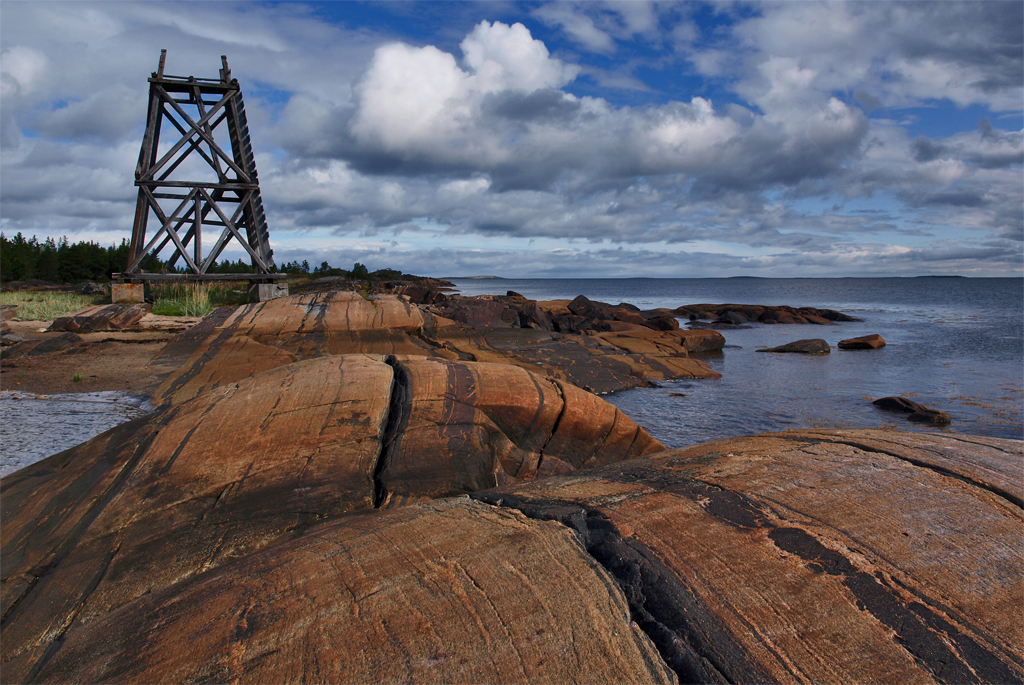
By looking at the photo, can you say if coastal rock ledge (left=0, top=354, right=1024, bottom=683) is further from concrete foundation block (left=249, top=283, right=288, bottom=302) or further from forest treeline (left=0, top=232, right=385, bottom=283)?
forest treeline (left=0, top=232, right=385, bottom=283)

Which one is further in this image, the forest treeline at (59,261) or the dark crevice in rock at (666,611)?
the forest treeline at (59,261)

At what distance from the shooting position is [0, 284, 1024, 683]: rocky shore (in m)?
1.63

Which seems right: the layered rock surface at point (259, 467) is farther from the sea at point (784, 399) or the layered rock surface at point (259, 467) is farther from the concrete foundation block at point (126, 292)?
the concrete foundation block at point (126, 292)

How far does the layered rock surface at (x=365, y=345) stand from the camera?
29.9ft

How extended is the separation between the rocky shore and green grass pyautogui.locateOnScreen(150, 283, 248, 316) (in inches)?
436

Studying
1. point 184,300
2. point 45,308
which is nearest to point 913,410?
point 184,300

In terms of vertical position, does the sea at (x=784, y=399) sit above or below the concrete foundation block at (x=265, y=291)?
below

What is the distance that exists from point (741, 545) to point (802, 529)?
0.30 m

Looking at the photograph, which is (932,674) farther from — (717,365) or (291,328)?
(717,365)

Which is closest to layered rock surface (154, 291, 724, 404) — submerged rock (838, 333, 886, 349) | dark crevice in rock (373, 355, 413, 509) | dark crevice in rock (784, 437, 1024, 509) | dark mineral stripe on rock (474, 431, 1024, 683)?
dark crevice in rock (373, 355, 413, 509)

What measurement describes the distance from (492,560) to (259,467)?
77.3 inches

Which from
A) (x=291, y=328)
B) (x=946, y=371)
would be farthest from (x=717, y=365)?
(x=291, y=328)

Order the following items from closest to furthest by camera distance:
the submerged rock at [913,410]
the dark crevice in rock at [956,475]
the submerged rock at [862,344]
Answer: the dark crevice in rock at [956,475] → the submerged rock at [913,410] → the submerged rock at [862,344]

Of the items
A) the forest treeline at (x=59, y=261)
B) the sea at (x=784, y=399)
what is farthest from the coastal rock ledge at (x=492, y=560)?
the forest treeline at (x=59, y=261)
